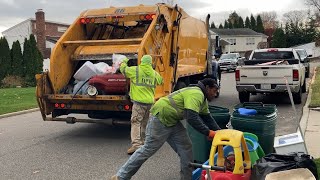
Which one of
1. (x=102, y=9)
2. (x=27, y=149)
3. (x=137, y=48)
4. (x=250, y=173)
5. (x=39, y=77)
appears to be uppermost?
(x=102, y=9)

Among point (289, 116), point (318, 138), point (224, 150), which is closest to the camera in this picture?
point (224, 150)

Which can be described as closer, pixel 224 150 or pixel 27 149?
pixel 224 150

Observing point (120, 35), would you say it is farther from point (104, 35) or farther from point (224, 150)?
point (224, 150)

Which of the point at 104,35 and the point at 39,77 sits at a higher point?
the point at 104,35

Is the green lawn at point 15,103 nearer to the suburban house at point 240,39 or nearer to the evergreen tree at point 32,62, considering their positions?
the evergreen tree at point 32,62

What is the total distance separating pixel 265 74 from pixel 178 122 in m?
7.88

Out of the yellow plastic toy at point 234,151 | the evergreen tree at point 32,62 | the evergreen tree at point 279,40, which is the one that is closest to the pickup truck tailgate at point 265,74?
the yellow plastic toy at point 234,151

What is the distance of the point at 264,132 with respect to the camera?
5707mm

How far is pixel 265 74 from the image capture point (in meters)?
12.5

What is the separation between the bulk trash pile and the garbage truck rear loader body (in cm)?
14

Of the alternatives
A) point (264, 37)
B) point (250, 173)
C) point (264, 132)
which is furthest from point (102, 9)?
point (264, 37)

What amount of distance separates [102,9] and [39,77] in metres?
2.12

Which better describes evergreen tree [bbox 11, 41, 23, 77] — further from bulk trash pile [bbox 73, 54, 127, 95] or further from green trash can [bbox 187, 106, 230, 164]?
green trash can [bbox 187, 106, 230, 164]

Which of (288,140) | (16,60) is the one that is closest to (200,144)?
(288,140)
